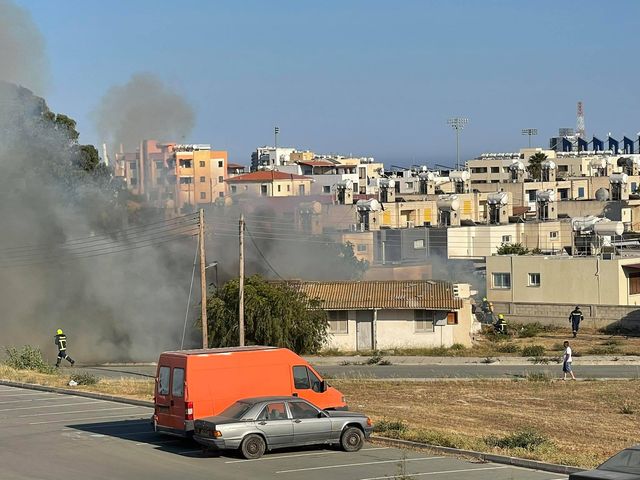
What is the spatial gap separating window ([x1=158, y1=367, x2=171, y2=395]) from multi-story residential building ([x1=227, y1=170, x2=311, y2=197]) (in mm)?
77029

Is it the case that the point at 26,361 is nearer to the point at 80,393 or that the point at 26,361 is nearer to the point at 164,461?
the point at 80,393

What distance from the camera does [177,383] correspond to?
20.9 metres

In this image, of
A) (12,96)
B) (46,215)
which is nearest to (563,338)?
(46,215)

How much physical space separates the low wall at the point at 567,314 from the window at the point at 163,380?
35.7m

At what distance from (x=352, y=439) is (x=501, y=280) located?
40.3 metres

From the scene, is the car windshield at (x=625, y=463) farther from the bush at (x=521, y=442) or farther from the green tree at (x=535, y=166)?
the green tree at (x=535, y=166)

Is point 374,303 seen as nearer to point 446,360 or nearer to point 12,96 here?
point 446,360

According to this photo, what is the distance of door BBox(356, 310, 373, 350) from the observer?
161 ft

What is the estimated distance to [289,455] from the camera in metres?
19.9

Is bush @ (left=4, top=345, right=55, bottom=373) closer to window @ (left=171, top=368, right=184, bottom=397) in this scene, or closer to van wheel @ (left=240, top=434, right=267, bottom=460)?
window @ (left=171, top=368, right=184, bottom=397)

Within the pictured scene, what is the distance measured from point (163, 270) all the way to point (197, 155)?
117ft

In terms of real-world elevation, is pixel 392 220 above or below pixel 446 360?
above

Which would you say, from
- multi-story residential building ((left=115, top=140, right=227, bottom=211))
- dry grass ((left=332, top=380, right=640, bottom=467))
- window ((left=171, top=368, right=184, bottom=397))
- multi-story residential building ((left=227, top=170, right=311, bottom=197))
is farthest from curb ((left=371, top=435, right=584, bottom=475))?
multi-story residential building ((left=227, top=170, right=311, bottom=197))

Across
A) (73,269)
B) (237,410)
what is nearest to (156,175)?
(73,269)
